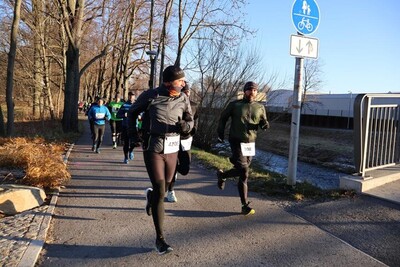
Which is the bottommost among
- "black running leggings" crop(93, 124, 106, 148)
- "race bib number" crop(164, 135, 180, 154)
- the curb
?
the curb

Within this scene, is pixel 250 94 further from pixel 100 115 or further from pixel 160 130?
pixel 100 115

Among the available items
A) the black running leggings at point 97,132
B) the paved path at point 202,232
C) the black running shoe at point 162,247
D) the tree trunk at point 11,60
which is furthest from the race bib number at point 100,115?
the black running shoe at point 162,247

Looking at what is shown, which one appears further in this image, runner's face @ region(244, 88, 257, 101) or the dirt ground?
the dirt ground

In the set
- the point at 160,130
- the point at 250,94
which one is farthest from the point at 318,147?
the point at 160,130

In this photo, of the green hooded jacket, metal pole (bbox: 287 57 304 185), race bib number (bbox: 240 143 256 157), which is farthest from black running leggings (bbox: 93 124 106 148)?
race bib number (bbox: 240 143 256 157)

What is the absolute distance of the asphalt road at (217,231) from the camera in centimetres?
431

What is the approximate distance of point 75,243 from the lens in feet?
15.3

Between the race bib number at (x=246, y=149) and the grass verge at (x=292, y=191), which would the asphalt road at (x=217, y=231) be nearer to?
the grass verge at (x=292, y=191)

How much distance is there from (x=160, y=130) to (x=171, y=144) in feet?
0.71

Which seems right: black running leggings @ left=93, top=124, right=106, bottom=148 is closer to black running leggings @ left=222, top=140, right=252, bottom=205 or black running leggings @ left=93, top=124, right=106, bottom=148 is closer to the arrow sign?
the arrow sign

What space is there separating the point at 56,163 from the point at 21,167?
64.0 inches

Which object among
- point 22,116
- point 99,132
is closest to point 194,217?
point 99,132

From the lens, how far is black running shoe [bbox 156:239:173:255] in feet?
14.1

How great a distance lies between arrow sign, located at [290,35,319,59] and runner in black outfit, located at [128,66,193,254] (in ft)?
10.6
